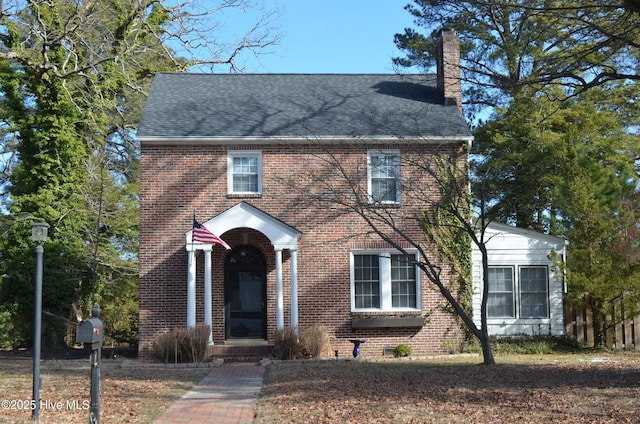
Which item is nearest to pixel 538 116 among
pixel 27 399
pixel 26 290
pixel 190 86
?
pixel 190 86

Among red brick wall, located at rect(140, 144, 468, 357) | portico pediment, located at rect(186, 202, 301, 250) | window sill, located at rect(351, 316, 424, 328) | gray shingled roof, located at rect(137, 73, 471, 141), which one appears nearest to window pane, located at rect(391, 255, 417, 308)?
red brick wall, located at rect(140, 144, 468, 357)

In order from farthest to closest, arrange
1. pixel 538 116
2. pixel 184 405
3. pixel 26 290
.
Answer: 1. pixel 538 116
2. pixel 26 290
3. pixel 184 405

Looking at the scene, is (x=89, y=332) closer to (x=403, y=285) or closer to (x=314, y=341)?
(x=314, y=341)

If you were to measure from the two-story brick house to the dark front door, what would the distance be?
0.09 ft

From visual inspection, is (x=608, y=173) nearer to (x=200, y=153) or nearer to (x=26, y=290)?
(x=200, y=153)

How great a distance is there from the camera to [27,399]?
1095 cm

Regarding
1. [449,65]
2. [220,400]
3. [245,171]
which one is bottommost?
[220,400]

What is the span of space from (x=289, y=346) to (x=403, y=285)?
3.86 m

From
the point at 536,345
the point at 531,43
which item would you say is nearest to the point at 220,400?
the point at 536,345

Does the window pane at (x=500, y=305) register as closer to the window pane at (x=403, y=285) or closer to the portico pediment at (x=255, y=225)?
the window pane at (x=403, y=285)

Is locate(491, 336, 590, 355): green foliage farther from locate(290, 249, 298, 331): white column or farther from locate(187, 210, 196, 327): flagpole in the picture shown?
locate(187, 210, 196, 327): flagpole

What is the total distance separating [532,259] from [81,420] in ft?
49.4

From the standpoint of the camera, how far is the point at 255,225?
1906 centimetres

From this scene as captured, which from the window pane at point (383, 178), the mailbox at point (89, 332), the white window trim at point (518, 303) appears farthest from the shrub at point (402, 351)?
the mailbox at point (89, 332)
